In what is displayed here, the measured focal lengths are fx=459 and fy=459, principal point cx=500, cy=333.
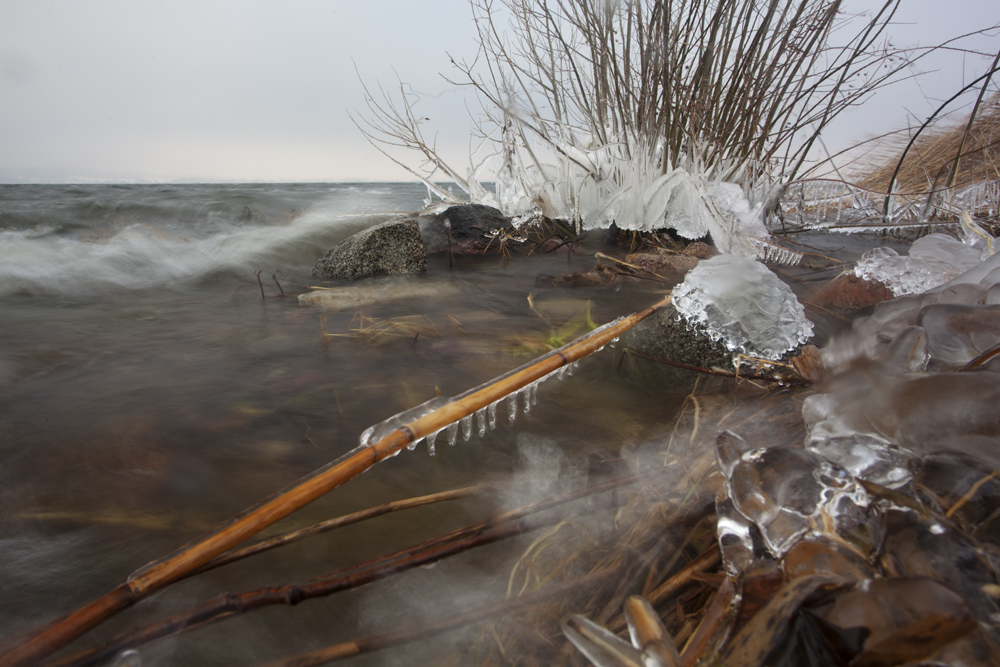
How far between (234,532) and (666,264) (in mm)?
3205

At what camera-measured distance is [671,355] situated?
1.71 metres

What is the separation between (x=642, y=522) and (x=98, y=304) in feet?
12.3

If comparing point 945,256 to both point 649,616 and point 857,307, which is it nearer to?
point 857,307

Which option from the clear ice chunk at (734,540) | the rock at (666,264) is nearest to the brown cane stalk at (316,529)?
the clear ice chunk at (734,540)

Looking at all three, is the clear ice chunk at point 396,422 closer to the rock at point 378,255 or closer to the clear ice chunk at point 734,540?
the clear ice chunk at point 734,540

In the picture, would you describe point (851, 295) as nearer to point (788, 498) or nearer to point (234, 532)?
point (788, 498)

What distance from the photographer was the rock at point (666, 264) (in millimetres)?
3258

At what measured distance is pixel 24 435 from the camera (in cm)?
142

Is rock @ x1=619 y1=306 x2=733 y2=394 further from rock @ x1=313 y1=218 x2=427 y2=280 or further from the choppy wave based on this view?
the choppy wave

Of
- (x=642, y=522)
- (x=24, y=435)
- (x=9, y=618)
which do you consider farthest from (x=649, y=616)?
(x=24, y=435)

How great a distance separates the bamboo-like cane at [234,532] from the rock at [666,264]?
2.60m

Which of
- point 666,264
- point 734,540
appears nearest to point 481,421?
point 734,540

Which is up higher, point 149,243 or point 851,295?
point 149,243

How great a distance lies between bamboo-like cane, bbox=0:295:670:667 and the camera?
0.60m
